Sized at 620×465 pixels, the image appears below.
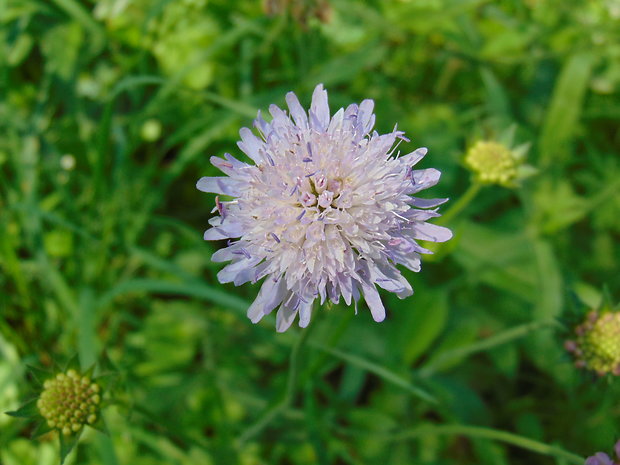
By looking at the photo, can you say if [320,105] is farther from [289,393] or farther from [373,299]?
[289,393]

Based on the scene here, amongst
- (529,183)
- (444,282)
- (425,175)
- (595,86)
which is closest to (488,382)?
(444,282)

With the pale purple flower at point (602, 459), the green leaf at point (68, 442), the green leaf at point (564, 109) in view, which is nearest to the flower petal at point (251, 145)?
the green leaf at point (68, 442)

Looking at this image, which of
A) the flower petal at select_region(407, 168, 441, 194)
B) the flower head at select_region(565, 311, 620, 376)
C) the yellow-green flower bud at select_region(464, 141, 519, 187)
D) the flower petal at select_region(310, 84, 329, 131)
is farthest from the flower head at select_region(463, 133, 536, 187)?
the flower petal at select_region(310, 84, 329, 131)

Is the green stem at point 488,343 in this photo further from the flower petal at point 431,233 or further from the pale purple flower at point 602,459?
the flower petal at point 431,233

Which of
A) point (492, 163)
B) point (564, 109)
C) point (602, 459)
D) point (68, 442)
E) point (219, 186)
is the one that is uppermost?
point (564, 109)

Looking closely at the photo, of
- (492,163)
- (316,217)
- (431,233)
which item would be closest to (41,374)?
(316,217)
